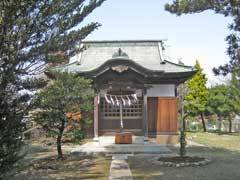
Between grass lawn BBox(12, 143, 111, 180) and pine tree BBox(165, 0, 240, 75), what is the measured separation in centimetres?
425

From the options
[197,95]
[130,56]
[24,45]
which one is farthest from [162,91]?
[24,45]

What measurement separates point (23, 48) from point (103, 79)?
12.0 m

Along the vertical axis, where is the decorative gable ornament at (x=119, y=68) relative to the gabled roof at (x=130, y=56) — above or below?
below

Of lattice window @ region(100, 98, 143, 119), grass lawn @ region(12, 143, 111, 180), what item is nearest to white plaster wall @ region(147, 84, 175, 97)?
lattice window @ region(100, 98, 143, 119)

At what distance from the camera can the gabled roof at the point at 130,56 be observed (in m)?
18.4

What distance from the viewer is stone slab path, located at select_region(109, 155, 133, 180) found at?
8766mm

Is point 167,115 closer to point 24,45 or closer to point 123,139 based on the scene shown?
point 123,139

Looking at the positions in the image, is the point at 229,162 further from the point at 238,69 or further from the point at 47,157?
the point at 47,157

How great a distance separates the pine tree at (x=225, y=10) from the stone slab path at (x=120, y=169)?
3.53 meters

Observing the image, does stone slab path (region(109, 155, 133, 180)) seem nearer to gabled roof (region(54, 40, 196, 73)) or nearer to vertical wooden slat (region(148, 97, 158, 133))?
vertical wooden slat (region(148, 97, 158, 133))

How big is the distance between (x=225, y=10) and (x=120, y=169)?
515 cm

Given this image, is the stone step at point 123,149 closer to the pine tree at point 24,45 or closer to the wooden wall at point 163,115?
the wooden wall at point 163,115

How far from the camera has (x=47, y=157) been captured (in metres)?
13.1

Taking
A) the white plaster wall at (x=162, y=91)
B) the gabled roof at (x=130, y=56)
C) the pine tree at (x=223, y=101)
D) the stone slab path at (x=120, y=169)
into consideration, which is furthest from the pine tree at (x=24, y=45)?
the pine tree at (x=223, y=101)
